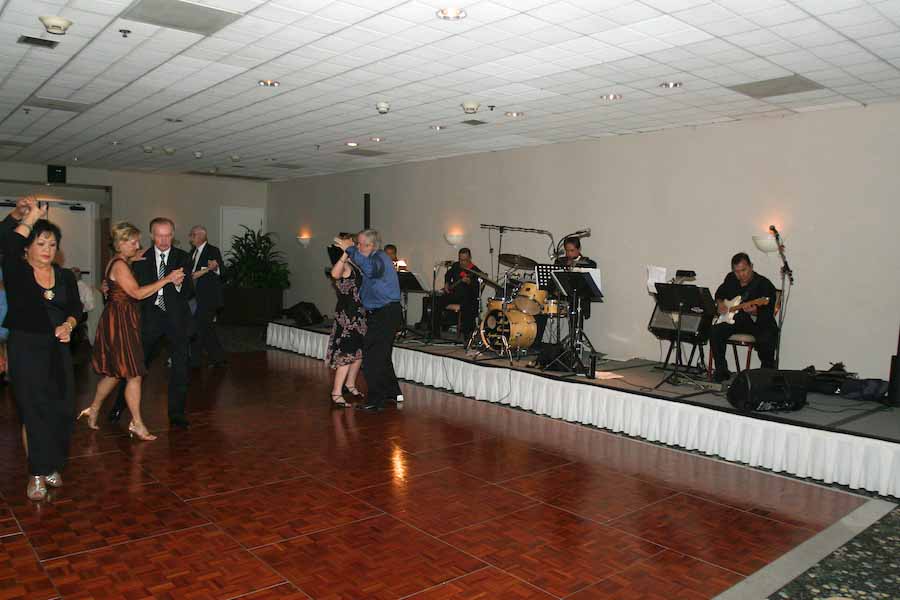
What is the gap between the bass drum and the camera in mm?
7555

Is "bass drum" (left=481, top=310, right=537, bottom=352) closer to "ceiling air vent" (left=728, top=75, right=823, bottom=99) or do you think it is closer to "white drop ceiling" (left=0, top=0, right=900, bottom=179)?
"white drop ceiling" (left=0, top=0, right=900, bottom=179)

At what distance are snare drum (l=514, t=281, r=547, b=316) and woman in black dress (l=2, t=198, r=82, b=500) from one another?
15.4ft

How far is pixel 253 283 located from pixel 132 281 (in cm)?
980

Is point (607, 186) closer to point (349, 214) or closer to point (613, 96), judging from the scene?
point (613, 96)

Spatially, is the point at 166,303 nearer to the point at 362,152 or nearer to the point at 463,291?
the point at 463,291

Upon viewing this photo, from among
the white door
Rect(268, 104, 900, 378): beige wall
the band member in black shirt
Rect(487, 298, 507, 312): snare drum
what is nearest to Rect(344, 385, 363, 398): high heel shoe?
Rect(487, 298, 507, 312): snare drum

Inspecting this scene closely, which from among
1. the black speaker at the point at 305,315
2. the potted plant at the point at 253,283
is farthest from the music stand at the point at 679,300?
the potted plant at the point at 253,283

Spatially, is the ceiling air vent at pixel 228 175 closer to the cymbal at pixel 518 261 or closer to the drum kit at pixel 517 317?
the cymbal at pixel 518 261

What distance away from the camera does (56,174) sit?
1279 cm

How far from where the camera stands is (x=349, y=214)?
13.0 metres

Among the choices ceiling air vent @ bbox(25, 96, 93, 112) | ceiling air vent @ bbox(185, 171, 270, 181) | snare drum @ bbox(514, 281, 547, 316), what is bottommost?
snare drum @ bbox(514, 281, 547, 316)

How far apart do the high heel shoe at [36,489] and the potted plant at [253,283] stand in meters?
10.4

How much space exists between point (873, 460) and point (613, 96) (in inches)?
147

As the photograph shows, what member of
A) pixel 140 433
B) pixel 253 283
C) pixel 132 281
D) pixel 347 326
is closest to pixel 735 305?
pixel 347 326
